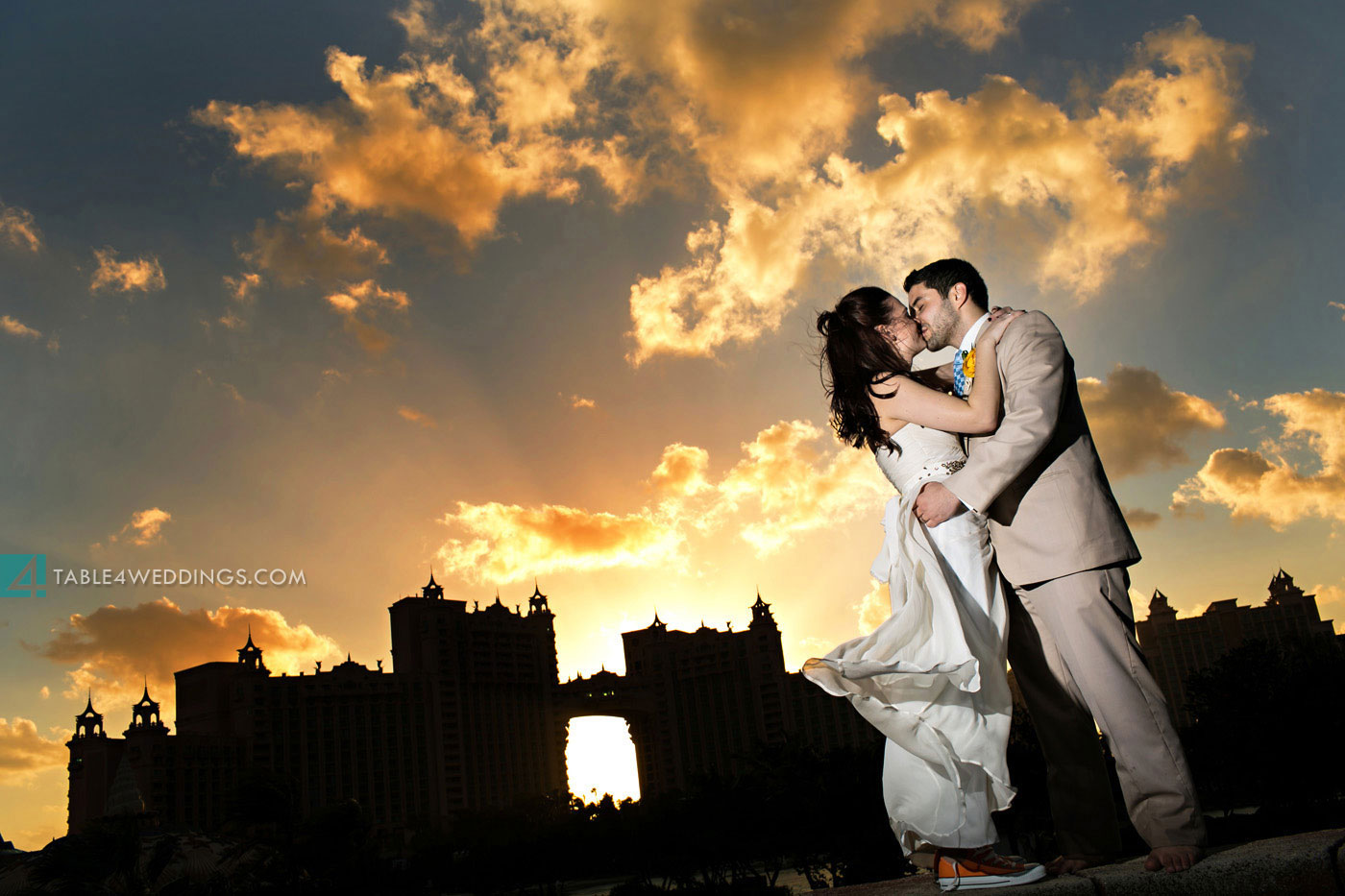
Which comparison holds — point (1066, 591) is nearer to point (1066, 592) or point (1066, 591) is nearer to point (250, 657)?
point (1066, 592)

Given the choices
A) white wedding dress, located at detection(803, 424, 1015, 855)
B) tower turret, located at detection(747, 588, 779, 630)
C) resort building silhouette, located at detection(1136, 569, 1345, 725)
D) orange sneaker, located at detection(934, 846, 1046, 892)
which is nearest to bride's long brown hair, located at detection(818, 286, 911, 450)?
white wedding dress, located at detection(803, 424, 1015, 855)

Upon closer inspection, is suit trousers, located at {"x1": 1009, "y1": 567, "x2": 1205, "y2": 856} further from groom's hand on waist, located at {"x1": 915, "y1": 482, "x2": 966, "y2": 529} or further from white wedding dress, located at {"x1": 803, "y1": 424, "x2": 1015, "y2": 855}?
groom's hand on waist, located at {"x1": 915, "y1": 482, "x2": 966, "y2": 529}

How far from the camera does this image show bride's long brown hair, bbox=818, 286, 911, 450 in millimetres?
3623

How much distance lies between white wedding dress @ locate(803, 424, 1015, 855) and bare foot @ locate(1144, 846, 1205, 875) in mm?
431

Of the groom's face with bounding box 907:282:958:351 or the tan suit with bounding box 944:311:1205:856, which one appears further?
the groom's face with bounding box 907:282:958:351

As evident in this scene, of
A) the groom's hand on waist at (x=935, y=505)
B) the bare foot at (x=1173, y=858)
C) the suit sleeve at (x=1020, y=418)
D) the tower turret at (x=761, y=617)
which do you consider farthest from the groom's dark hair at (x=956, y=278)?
the tower turret at (x=761, y=617)

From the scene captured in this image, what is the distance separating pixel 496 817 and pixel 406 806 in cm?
3358

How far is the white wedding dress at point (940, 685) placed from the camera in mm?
2904

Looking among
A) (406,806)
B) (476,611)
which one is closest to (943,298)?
(406,806)

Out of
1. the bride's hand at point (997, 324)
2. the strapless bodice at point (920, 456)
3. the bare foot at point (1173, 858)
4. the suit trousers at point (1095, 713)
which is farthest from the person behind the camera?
the strapless bodice at point (920, 456)

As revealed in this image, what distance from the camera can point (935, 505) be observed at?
127 inches

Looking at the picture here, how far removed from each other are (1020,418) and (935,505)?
0.41 meters

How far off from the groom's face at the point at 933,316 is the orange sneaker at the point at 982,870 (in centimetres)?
181

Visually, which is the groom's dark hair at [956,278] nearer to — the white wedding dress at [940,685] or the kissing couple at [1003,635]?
the kissing couple at [1003,635]
